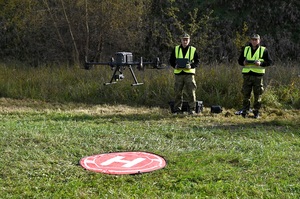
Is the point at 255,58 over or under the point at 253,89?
over

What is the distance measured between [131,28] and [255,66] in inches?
409

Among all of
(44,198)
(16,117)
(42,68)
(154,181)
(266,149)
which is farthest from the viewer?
(42,68)

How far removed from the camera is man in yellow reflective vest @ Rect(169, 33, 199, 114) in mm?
11138

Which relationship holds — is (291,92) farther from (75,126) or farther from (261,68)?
(75,126)

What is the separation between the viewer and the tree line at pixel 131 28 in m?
19.4

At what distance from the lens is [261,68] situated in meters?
10.9

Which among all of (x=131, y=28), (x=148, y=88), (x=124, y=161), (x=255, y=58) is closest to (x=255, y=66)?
(x=255, y=58)

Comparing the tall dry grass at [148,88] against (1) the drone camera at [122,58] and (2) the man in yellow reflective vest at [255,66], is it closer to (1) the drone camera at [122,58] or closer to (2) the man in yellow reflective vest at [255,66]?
(1) the drone camera at [122,58]

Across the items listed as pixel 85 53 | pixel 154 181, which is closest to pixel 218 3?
pixel 85 53

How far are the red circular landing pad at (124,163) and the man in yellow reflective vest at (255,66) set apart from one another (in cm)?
466

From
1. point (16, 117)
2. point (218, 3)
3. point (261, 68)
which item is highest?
point (218, 3)

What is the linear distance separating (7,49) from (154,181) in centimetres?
2147

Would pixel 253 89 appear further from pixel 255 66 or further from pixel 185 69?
pixel 185 69

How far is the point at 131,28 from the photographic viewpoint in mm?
20453
